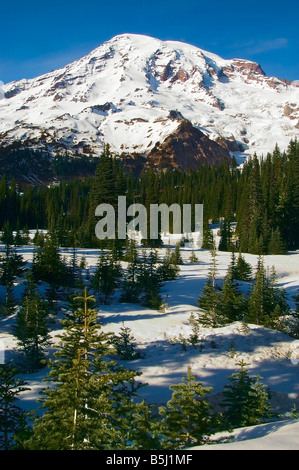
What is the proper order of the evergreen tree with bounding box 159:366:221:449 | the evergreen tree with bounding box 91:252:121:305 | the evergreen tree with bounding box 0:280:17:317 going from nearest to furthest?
1. the evergreen tree with bounding box 159:366:221:449
2. the evergreen tree with bounding box 0:280:17:317
3. the evergreen tree with bounding box 91:252:121:305

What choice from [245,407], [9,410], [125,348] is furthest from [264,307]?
[9,410]

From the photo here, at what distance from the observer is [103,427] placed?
5.76 meters

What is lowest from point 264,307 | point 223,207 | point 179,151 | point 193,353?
point 193,353

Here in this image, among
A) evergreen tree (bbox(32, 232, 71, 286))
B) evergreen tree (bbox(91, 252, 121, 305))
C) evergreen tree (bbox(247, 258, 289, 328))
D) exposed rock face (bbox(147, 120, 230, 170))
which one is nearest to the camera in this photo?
evergreen tree (bbox(247, 258, 289, 328))

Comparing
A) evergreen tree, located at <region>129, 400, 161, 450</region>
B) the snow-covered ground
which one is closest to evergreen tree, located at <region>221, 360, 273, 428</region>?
the snow-covered ground

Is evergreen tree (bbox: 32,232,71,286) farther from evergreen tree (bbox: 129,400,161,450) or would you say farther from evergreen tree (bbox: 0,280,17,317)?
evergreen tree (bbox: 129,400,161,450)

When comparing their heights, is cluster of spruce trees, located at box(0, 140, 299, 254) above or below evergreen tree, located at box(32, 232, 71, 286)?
above

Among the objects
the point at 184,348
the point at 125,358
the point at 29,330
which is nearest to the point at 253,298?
the point at 184,348

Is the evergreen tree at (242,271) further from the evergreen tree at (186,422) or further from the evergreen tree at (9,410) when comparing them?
the evergreen tree at (9,410)

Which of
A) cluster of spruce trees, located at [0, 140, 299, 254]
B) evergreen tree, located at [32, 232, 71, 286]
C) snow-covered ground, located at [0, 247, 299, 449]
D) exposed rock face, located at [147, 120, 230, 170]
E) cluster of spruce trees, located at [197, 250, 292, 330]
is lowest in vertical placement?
snow-covered ground, located at [0, 247, 299, 449]

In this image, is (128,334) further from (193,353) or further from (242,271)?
(242,271)

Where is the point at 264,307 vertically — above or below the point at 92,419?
below

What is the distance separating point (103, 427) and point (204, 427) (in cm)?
216
